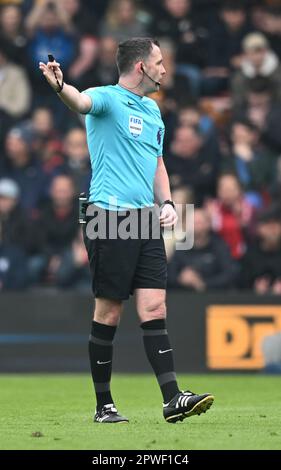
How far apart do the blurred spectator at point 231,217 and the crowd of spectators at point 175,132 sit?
0.05 ft

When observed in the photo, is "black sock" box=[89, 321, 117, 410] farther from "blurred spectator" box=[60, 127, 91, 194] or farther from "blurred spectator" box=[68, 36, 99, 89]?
"blurred spectator" box=[68, 36, 99, 89]

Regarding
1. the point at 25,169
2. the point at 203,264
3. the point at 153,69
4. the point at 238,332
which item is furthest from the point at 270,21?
the point at 153,69

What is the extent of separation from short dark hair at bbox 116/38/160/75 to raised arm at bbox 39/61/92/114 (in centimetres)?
48

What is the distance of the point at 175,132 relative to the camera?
14.7 metres

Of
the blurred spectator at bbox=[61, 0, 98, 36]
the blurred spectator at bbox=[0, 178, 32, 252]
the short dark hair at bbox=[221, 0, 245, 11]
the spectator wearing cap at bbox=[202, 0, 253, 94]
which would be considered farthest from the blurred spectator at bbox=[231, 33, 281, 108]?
the blurred spectator at bbox=[0, 178, 32, 252]

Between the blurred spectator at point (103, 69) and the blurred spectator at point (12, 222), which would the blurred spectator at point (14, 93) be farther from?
the blurred spectator at point (12, 222)

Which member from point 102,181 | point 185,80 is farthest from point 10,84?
point 102,181

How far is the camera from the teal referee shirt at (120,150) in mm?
7352

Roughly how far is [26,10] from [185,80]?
2.42m

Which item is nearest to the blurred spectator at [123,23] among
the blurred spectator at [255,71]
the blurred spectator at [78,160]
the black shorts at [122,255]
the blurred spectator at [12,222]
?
the blurred spectator at [255,71]

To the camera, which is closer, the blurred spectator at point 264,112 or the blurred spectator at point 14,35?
the blurred spectator at point 264,112

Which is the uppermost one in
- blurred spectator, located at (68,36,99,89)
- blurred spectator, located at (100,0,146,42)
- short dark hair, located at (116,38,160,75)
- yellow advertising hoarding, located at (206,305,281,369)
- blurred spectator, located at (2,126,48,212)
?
blurred spectator, located at (100,0,146,42)

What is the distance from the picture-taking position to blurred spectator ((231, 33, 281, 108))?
604 inches
